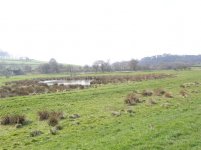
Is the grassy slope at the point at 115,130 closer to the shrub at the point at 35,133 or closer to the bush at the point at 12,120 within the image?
the shrub at the point at 35,133

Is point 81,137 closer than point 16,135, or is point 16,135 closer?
point 81,137

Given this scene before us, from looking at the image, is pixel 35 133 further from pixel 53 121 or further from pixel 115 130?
pixel 115 130

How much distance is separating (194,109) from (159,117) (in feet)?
14.1

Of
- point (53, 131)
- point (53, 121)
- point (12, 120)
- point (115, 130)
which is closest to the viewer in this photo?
point (115, 130)

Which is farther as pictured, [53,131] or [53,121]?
[53,121]

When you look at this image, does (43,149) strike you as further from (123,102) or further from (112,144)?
(123,102)

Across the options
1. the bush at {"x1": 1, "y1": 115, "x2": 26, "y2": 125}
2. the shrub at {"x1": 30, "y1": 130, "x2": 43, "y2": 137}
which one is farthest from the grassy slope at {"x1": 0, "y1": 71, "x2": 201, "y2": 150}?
the bush at {"x1": 1, "y1": 115, "x2": 26, "y2": 125}

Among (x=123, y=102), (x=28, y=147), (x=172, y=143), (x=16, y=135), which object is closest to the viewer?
(x=172, y=143)

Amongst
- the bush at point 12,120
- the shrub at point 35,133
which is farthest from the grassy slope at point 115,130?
the bush at point 12,120

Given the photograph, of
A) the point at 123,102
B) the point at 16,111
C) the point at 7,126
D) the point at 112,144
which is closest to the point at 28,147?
the point at 112,144

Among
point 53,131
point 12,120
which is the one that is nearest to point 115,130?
point 53,131

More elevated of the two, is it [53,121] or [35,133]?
[53,121]

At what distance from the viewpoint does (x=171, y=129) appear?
692 inches

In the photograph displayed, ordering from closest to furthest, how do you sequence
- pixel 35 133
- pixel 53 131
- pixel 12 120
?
pixel 35 133, pixel 53 131, pixel 12 120
